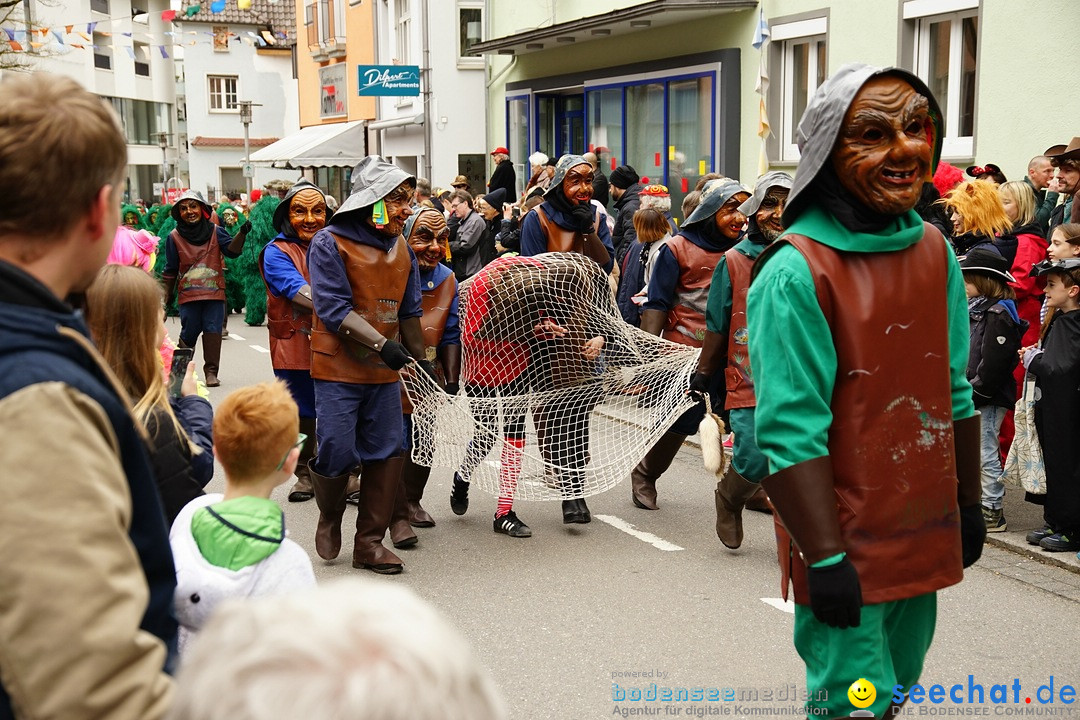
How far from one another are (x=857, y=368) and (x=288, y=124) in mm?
50921

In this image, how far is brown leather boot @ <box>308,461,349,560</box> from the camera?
20.3ft

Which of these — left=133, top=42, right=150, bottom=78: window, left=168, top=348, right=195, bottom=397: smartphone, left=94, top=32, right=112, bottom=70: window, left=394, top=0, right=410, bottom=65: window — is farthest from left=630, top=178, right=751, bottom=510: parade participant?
left=133, top=42, right=150, bottom=78: window

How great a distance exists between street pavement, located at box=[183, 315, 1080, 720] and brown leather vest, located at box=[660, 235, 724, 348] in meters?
1.12

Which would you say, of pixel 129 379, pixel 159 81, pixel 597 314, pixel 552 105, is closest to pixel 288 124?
pixel 159 81

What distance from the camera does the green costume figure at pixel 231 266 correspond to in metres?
19.0

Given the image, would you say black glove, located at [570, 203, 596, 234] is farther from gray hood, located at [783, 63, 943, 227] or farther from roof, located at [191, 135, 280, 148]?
roof, located at [191, 135, 280, 148]

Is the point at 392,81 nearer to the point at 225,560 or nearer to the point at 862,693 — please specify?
the point at 225,560

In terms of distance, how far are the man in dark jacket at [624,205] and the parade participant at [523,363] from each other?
5094mm

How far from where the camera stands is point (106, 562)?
153cm

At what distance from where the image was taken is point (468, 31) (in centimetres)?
2623

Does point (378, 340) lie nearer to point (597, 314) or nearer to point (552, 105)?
point (597, 314)

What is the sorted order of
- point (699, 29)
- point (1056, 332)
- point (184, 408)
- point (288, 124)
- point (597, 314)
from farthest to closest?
1. point (288, 124)
2. point (699, 29)
3. point (597, 314)
4. point (1056, 332)
5. point (184, 408)

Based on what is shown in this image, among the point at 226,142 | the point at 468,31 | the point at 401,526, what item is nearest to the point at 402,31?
the point at 468,31

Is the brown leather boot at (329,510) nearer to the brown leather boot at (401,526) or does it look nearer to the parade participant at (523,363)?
the brown leather boot at (401,526)
